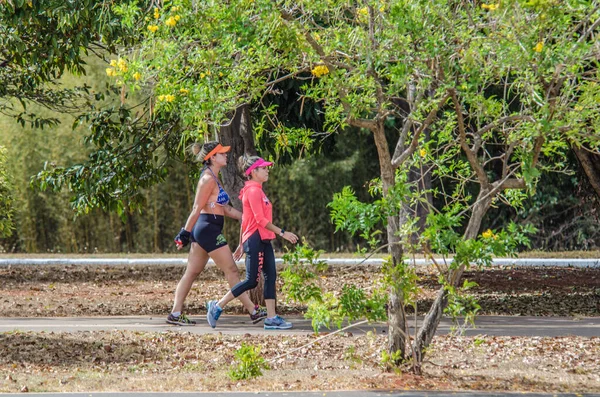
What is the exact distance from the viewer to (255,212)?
9656mm

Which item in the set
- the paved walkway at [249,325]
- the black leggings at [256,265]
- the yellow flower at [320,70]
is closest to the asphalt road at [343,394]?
the yellow flower at [320,70]

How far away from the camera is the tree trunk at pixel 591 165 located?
13.1 m

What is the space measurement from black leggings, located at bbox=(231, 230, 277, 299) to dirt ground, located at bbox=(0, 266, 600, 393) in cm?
51

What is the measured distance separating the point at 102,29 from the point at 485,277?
756 centimetres

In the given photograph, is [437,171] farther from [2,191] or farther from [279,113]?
[2,191]

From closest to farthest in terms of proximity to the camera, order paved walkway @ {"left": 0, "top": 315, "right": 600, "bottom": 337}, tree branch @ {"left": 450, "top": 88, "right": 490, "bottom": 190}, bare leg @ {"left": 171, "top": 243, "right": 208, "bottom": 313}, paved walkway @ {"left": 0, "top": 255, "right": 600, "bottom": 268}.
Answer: tree branch @ {"left": 450, "top": 88, "right": 490, "bottom": 190} < paved walkway @ {"left": 0, "top": 315, "right": 600, "bottom": 337} < bare leg @ {"left": 171, "top": 243, "right": 208, "bottom": 313} < paved walkway @ {"left": 0, "top": 255, "right": 600, "bottom": 268}

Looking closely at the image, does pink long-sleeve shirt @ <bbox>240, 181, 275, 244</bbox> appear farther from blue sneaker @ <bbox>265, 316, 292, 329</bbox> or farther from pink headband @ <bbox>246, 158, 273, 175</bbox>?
blue sneaker @ <bbox>265, 316, 292, 329</bbox>

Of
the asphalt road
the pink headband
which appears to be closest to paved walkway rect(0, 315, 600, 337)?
the pink headband

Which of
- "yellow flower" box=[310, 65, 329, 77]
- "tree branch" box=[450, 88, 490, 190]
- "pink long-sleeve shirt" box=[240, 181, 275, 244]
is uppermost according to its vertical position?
"yellow flower" box=[310, 65, 329, 77]

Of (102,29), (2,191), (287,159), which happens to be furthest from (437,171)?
(2,191)

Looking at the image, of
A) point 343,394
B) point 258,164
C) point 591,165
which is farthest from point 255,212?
point 591,165

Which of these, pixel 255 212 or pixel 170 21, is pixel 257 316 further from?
pixel 170 21

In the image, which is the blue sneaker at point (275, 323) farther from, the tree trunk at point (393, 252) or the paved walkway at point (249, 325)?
the tree trunk at point (393, 252)

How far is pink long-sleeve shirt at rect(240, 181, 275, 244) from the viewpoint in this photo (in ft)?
31.7
